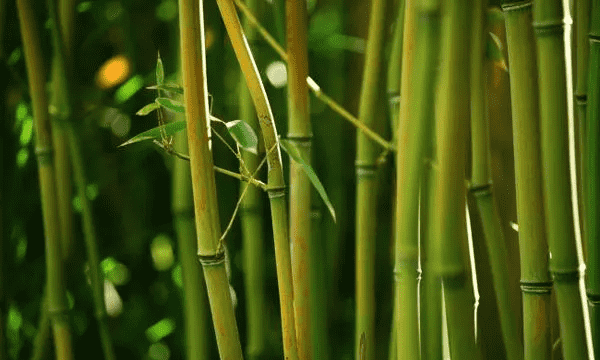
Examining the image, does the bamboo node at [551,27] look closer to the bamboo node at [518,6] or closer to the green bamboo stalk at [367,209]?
the bamboo node at [518,6]

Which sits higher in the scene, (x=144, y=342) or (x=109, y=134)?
(x=109, y=134)

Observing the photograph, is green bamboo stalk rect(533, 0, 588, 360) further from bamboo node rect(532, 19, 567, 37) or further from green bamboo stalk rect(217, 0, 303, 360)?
green bamboo stalk rect(217, 0, 303, 360)

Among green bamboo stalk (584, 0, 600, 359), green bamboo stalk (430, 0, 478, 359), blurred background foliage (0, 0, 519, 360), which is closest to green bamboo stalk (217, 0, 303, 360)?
green bamboo stalk (430, 0, 478, 359)

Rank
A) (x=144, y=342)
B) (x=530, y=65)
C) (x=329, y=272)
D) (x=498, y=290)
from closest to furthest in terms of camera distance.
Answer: (x=530, y=65) < (x=498, y=290) < (x=329, y=272) < (x=144, y=342)

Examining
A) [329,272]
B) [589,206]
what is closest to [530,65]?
[589,206]

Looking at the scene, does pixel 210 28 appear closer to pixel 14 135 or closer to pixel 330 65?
pixel 330 65

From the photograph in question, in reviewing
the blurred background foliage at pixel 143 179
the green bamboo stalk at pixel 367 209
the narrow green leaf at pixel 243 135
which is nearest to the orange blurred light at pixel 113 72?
the blurred background foliage at pixel 143 179

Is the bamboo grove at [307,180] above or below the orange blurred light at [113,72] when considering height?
below

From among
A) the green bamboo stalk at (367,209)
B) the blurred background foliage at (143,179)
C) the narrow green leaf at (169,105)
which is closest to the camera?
the narrow green leaf at (169,105)
